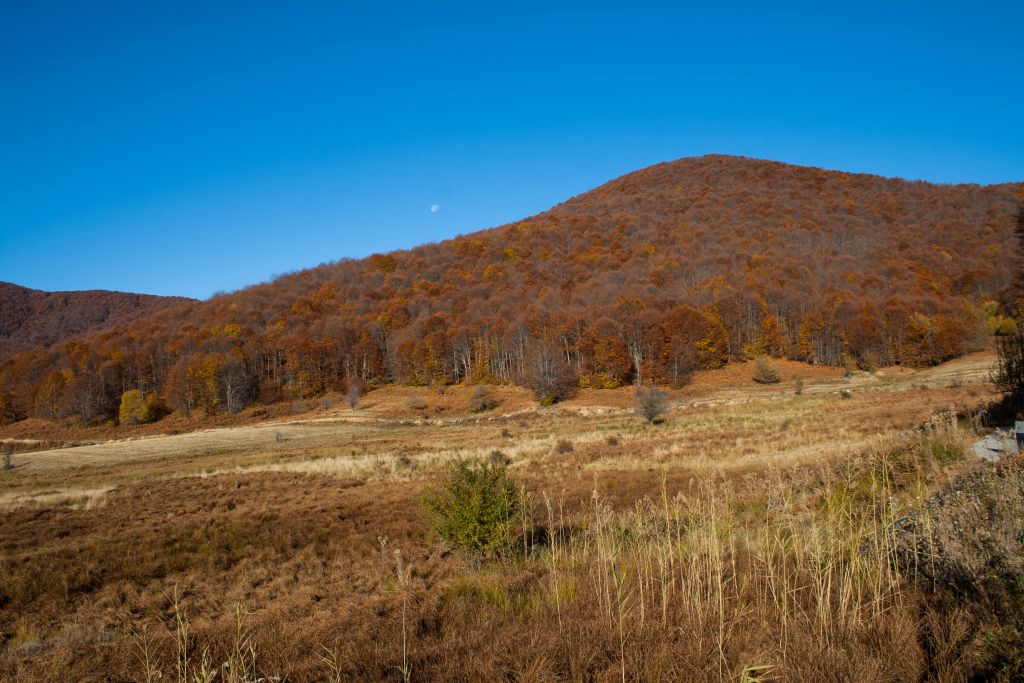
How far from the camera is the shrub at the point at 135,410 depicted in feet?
234

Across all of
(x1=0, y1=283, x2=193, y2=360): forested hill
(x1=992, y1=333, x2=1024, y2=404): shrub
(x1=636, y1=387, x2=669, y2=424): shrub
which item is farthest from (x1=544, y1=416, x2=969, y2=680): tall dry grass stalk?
(x1=0, y1=283, x2=193, y2=360): forested hill

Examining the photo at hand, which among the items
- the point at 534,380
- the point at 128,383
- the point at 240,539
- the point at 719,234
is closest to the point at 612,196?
the point at 719,234

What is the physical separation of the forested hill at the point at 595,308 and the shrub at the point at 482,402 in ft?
19.4

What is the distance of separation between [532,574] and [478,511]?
2.57 metres

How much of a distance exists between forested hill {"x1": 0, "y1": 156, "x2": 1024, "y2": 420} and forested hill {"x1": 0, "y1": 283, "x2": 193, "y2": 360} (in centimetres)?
5186

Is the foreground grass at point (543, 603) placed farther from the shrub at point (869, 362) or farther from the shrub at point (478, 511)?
the shrub at point (869, 362)

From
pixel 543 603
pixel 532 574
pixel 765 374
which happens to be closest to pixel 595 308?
pixel 765 374

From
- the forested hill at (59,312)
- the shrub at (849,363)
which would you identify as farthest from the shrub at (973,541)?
the forested hill at (59,312)

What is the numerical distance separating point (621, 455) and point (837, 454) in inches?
355

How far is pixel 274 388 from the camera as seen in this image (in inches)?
3209

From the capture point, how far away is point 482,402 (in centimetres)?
6125

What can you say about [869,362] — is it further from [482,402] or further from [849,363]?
[482,402]

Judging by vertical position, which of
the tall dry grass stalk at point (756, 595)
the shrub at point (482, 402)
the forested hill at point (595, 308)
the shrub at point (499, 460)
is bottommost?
the shrub at point (482, 402)

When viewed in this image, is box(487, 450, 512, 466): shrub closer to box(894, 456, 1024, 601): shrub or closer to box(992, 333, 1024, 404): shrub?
box(894, 456, 1024, 601): shrub
